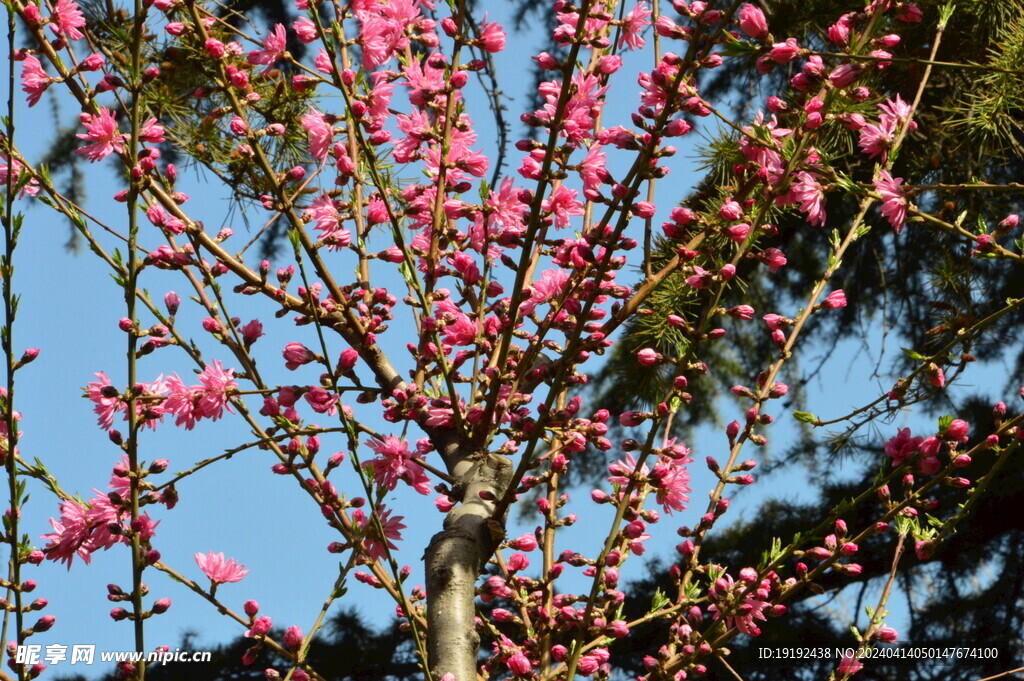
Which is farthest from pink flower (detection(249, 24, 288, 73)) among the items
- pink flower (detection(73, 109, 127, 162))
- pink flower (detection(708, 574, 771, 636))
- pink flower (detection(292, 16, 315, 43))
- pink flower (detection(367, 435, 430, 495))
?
pink flower (detection(708, 574, 771, 636))

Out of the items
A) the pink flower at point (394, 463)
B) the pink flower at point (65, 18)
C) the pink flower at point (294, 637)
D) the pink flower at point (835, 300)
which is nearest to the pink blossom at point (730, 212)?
the pink flower at point (835, 300)

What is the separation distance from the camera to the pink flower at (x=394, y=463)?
1389 mm

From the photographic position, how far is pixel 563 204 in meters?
1.53

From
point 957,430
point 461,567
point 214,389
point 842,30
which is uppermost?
point 842,30

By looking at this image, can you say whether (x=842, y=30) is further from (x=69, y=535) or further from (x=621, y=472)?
(x=69, y=535)

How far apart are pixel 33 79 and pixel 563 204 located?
79cm

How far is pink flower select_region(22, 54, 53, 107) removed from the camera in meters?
1.38

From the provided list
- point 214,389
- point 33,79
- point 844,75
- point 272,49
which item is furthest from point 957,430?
point 33,79

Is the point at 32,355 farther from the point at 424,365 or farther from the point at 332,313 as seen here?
the point at 424,365

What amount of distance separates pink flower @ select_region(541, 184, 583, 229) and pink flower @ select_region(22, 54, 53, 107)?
738mm

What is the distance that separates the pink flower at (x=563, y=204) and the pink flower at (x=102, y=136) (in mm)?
619

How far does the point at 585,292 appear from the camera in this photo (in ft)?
4.37

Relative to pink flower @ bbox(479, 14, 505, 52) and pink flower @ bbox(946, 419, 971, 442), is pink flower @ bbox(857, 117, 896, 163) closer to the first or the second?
pink flower @ bbox(946, 419, 971, 442)

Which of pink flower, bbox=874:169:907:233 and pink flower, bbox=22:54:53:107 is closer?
pink flower, bbox=874:169:907:233
